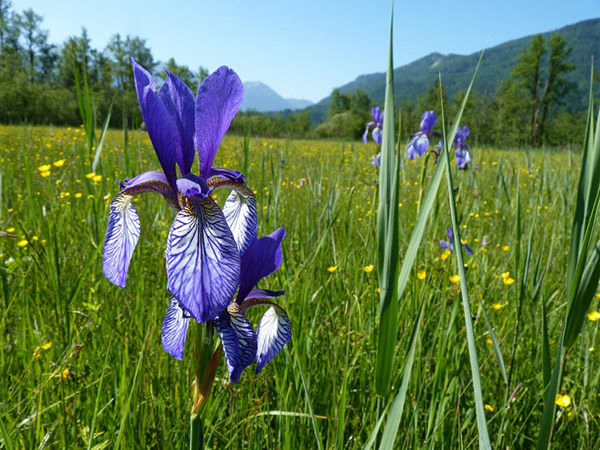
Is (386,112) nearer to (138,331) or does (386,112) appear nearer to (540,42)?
(138,331)

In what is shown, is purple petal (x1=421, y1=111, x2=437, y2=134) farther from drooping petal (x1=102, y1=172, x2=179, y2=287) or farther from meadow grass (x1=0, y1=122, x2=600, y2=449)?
drooping petal (x1=102, y1=172, x2=179, y2=287)

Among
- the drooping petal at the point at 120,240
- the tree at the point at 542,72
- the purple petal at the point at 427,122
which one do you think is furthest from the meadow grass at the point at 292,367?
the tree at the point at 542,72

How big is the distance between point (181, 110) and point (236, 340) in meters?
0.35

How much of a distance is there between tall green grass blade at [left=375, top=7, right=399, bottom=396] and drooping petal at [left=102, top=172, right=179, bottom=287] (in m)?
0.36

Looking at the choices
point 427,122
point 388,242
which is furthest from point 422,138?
point 388,242

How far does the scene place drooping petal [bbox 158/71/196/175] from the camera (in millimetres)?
600

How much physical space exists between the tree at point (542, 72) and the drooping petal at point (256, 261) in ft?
168

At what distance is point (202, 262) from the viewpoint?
0.49m

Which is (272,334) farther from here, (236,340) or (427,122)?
(427,122)

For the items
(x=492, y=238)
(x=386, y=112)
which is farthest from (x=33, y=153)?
(x=386, y=112)

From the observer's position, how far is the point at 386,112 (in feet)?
2.43

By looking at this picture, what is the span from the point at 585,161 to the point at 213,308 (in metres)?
0.75

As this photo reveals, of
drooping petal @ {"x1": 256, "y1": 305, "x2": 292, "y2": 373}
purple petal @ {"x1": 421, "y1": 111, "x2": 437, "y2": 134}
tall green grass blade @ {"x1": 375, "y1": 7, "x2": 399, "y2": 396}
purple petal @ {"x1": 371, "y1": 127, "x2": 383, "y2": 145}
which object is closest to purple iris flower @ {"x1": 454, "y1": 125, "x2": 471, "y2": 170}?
purple petal @ {"x1": 421, "y1": 111, "x2": 437, "y2": 134}

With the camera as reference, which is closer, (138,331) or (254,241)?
(254,241)
